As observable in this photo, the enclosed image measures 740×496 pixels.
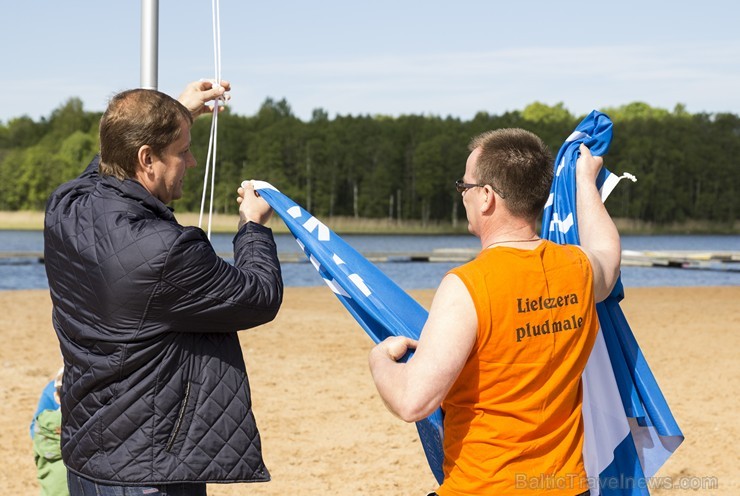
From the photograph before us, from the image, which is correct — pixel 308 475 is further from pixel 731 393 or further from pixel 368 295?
pixel 731 393

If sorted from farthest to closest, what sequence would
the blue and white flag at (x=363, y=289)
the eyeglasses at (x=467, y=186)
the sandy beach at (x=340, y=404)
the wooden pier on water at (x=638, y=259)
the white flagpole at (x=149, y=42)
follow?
the wooden pier on water at (x=638, y=259)
the sandy beach at (x=340, y=404)
the white flagpole at (x=149, y=42)
the blue and white flag at (x=363, y=289)
the eyeglasses at (x=467, y=186)

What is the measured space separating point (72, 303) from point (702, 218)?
98074 mm

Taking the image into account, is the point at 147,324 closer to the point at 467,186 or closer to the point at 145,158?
the point at 145,158

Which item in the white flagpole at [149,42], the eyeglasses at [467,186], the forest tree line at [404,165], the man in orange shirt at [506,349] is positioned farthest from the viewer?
the forest tree line at [404,165]

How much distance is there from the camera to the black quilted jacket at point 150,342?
2260 millimetres

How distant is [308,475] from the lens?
6383 mm

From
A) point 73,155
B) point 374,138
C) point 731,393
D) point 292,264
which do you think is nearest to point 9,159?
point 73,155

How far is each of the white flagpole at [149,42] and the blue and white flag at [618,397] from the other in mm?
1593

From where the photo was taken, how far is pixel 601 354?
282cm

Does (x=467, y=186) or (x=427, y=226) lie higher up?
(x=467, y=186)

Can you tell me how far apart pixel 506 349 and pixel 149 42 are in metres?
2.14

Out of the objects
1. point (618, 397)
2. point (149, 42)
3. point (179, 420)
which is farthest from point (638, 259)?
point (179, 420)

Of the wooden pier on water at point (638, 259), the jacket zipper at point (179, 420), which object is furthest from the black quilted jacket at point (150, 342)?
the wooden pier on water at point (638, 259)

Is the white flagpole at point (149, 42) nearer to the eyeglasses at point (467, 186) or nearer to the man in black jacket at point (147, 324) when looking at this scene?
the man in black jacket at point (147, 324)
